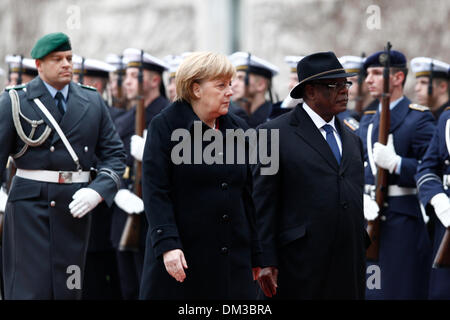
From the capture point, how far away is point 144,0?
13.1 m

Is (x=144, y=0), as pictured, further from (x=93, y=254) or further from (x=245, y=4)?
(x=93, y=254)

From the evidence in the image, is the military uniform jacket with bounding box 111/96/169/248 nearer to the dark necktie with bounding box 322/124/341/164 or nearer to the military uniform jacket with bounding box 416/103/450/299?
the military uniform jacket with bounding box 416/103/450/299

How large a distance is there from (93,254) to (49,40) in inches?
120

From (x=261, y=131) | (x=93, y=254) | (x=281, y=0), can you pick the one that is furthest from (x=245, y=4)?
(x=261, y=131)

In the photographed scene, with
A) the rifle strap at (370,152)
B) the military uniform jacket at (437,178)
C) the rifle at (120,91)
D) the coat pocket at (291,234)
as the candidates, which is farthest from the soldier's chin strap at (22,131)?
the rifle at (120,91)

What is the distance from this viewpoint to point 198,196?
5109mm

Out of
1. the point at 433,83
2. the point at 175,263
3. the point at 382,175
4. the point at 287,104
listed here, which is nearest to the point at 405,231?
the point at 382,175

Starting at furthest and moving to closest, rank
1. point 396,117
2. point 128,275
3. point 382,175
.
Result: point 128,275, point 396,117, point 382,175

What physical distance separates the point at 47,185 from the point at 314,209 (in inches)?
84.0

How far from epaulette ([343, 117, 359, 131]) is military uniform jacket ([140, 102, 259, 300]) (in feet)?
11.1

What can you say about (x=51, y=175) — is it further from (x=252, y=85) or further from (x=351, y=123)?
(x=252, y=85)

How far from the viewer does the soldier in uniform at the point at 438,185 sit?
7.17 metres

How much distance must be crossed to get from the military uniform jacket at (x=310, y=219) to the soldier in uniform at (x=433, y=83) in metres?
3.68

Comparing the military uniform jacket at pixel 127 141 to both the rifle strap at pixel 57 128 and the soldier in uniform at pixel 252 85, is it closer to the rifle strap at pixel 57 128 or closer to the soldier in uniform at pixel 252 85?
the soldier in uniform at pixel 252 85
